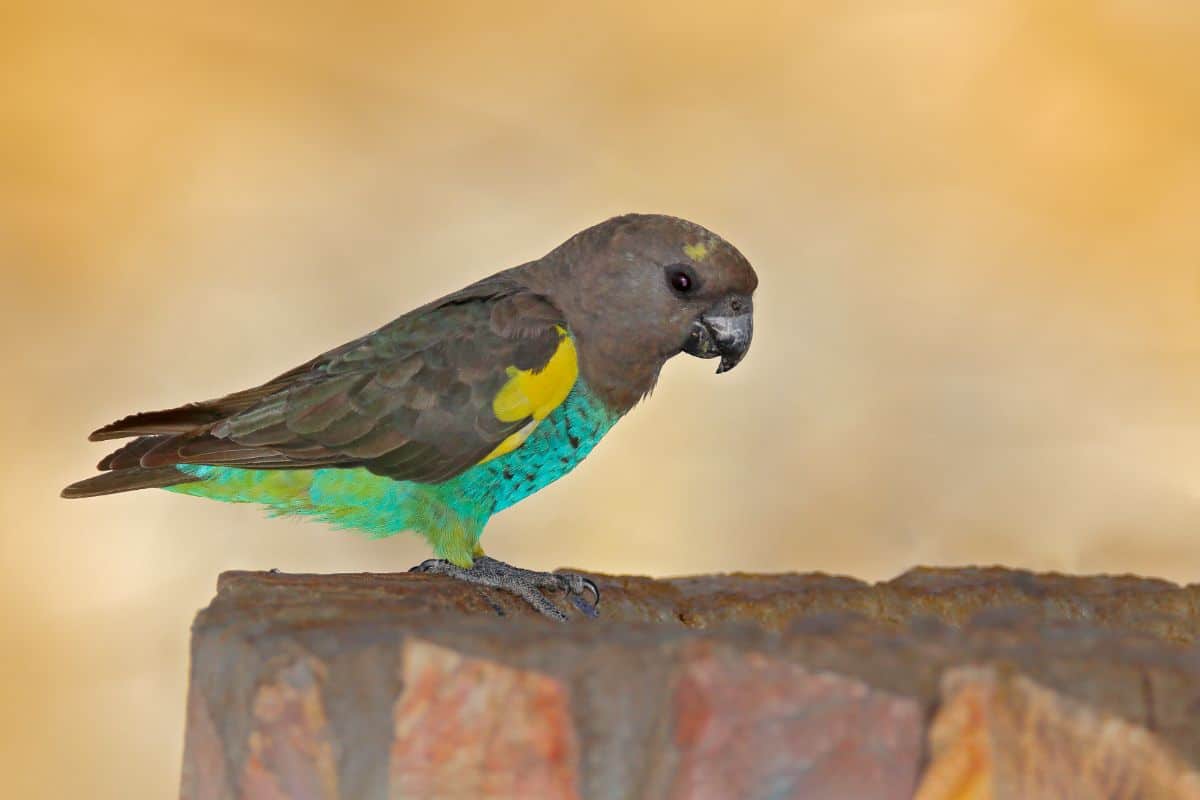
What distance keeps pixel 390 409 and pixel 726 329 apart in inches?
34.4

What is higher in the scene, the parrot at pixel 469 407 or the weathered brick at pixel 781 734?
the parrot at pixel 469 407

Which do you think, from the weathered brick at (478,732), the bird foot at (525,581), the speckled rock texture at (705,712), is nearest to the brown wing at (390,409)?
the bird foot at (525,581)

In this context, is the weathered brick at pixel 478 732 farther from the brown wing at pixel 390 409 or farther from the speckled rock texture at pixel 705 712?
the brown wing at pixel 390 409

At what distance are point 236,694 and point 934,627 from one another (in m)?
1.14

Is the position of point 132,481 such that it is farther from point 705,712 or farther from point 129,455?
point 705,712

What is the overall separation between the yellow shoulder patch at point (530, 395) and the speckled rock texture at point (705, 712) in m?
1.06

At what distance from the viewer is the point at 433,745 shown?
189 cm

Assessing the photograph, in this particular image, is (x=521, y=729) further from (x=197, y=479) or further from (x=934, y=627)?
(x=197, y=479)

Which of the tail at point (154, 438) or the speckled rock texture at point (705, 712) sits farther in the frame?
the tail at point (154, 438)

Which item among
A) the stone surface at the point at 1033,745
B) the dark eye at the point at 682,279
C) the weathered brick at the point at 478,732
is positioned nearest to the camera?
the stone surface at the point at 1033,745

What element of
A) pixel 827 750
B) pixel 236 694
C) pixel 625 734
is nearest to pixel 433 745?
pixel 625 734

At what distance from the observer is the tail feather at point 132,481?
10.6 ft

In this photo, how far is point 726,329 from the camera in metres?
3.31

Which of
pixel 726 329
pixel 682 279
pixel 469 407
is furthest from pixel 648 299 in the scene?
pixel 469 407
